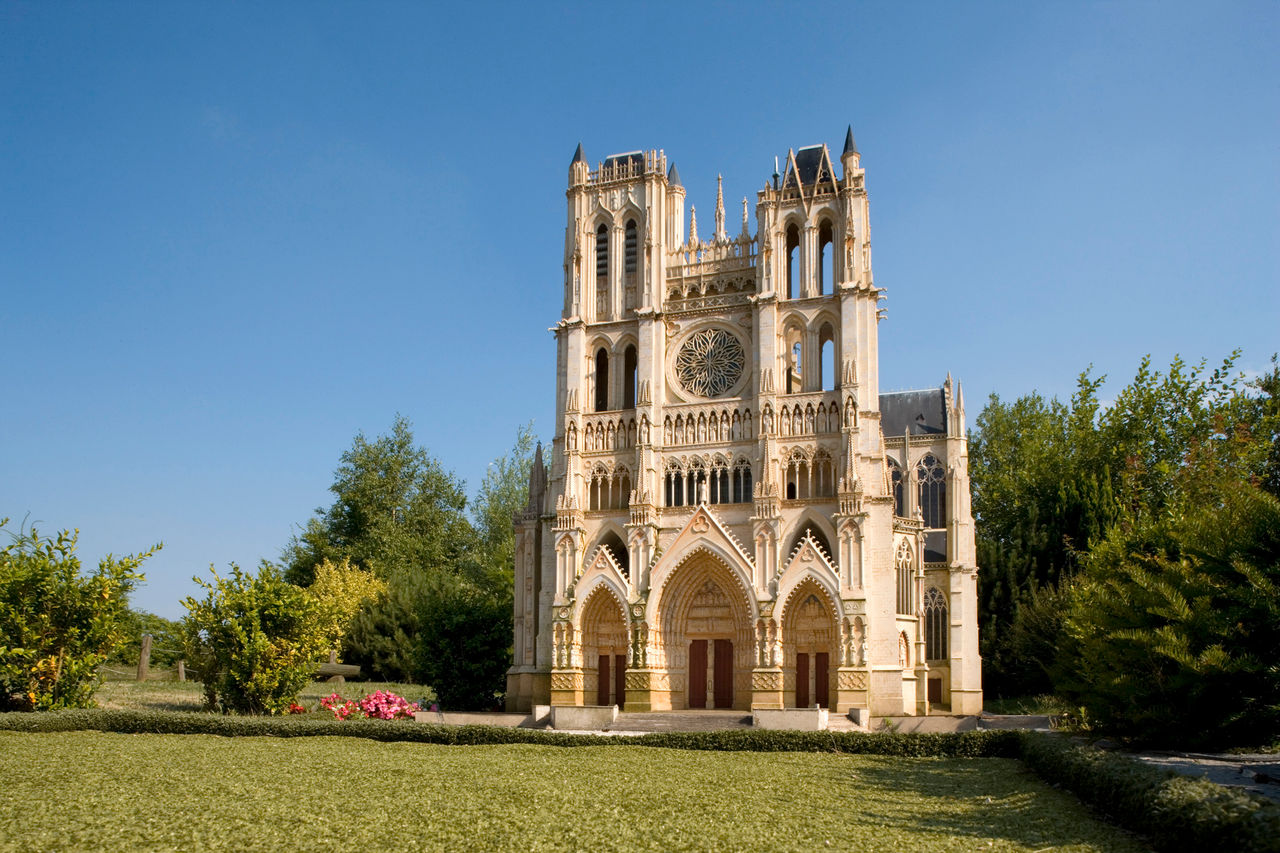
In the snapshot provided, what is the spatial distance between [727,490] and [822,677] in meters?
7.04

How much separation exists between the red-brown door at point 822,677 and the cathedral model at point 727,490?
7cm

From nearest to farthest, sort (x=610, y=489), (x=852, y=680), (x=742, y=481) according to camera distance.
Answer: (x=852, y=680), (x=742, y=481), (x=610, y=489)

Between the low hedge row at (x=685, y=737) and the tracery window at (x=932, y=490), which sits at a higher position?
the tracery window at (x=932, y=490)

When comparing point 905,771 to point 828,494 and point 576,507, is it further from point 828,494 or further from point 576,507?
point 576,507

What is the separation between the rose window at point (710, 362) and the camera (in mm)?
39250

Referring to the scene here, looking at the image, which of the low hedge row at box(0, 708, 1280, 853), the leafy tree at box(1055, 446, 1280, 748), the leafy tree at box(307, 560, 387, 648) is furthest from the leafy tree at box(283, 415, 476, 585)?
the leafy tree at box(1055, 446, 1280, 748)

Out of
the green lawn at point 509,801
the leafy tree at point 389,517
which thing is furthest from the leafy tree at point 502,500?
the green lawn at point 509,801

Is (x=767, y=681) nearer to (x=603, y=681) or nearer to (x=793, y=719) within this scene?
(x=793, y=719)

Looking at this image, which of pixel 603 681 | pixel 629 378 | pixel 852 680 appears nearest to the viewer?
pixel 852 680

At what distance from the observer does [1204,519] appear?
17.9m

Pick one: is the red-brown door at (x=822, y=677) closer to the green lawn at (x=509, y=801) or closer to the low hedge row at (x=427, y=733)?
the low hedge row at (x=427, y=733)

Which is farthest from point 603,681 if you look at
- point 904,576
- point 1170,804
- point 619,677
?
point 1170,804

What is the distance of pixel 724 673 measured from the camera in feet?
123

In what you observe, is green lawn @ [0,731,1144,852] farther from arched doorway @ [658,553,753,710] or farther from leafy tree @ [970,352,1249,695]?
leafy tree @ [970,352,1249,695]
